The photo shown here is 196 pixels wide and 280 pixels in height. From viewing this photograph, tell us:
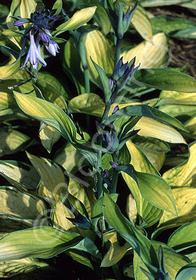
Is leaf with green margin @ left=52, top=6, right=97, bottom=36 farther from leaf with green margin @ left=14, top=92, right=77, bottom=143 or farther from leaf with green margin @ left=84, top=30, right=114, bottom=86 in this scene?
leaf with green margin @ left=84, top=30, right=114, bottom=86

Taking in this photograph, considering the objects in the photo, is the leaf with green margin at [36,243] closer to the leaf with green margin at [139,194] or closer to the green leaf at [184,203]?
the leaf with green margin at [139,194]

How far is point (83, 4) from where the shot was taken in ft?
4.46

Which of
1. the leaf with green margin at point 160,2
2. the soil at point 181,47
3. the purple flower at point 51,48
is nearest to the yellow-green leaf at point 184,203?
the purple flower at point 51,48

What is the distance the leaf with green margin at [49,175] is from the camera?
117 centimetres

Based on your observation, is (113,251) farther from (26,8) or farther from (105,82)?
(26,8)

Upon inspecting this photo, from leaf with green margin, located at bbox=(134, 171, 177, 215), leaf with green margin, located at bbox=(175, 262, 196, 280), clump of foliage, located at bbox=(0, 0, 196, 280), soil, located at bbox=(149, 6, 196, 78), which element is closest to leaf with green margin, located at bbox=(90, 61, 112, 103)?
clump of foliage, located at bbox=(0, 0, 196, 280)

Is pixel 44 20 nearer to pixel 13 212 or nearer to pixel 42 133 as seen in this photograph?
pixel 42 133

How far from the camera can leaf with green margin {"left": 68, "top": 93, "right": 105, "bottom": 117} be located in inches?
49.5

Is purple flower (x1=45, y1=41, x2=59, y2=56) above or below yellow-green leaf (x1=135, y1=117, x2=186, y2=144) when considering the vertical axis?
above

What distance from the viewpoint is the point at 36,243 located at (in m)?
0.91

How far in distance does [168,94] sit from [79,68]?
405mm

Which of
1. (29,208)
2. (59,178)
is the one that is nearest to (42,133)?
(59,178)

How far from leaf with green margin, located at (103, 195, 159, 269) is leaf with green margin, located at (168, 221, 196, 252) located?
0.29 m

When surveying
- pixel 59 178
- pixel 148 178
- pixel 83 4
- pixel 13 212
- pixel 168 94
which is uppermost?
pixel 83 4
